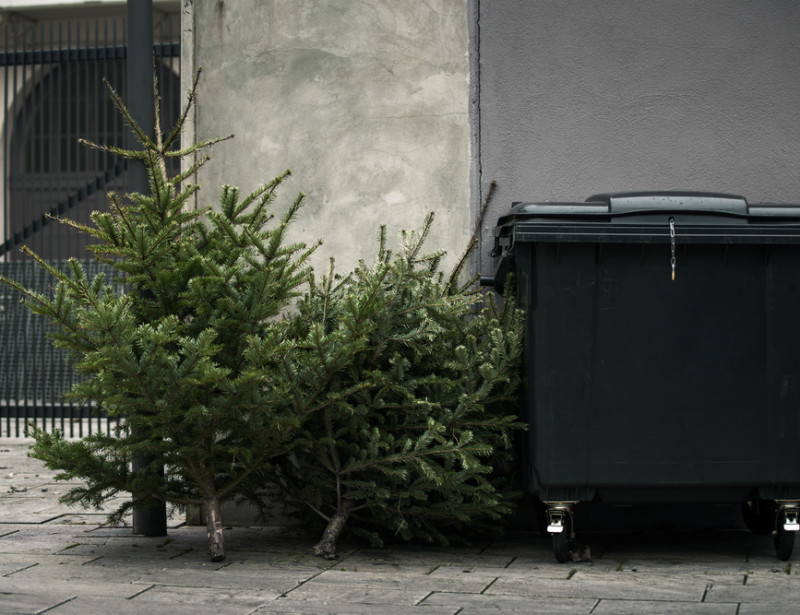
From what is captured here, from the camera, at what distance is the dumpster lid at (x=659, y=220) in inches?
177

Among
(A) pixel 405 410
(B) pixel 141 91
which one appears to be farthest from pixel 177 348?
(B) pixel 141 91

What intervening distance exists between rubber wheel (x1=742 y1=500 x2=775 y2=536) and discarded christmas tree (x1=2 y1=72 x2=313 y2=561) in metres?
2.20

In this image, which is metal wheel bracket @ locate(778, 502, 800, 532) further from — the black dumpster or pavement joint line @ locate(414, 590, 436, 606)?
pavement joint line @ locate(414, 590, 436, 606)

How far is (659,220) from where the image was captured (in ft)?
15.1

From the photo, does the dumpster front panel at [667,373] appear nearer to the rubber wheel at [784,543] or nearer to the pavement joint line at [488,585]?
the rubber wheel at [784,543]

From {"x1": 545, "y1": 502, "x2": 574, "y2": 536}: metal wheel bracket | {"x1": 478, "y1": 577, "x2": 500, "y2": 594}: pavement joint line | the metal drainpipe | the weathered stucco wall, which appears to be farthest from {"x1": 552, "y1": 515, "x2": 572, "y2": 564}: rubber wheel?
the metal drainpipe

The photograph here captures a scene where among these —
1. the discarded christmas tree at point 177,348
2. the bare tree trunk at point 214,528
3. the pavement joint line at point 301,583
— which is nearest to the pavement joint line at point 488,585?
the pavement joint line at point 301,583

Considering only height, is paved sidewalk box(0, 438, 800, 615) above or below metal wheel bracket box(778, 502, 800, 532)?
below

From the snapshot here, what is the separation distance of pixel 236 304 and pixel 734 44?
2967 mm

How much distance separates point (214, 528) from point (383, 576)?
2.66ft

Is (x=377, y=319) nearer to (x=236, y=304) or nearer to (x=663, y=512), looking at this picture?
(x=236, y=304)

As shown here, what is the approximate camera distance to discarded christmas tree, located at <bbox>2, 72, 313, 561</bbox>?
4.23 meters

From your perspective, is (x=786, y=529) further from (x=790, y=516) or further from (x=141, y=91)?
(x=141, y=91)

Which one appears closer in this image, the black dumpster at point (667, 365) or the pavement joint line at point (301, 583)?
the pavement joint line at point (301, 583)
